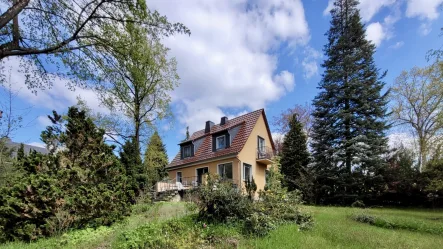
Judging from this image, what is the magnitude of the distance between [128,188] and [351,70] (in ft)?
54.2

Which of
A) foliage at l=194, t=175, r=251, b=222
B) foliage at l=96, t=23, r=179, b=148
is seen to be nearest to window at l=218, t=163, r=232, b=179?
foliage at l=96, t=23, r=179, b=148

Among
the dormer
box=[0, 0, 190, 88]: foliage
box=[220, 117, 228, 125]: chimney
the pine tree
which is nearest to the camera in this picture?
box=[0, 0, 190, 88]: foliage

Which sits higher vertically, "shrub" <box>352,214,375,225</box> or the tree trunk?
the tree trunk

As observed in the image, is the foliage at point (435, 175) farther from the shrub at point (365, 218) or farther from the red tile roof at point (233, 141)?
the red tile roof at point (233, 141)

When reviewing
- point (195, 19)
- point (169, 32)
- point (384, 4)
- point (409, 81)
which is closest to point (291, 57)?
point (384, 4)

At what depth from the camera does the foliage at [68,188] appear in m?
6.17

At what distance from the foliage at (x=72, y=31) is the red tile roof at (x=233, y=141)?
1239cm

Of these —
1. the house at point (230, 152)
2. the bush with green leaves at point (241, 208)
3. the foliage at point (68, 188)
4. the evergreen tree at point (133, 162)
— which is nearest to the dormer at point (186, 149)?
the house at point (230, 152)

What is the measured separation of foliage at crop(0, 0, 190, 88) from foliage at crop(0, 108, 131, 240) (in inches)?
87.1

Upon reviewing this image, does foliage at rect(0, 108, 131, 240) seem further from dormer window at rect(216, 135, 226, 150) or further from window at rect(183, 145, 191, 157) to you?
window at rect(183, 145, 191, 157)

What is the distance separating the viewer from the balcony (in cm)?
1927

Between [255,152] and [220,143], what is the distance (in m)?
2.92

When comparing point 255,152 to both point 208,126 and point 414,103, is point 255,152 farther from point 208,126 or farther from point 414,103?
point 414,103

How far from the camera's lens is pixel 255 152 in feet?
63.7
